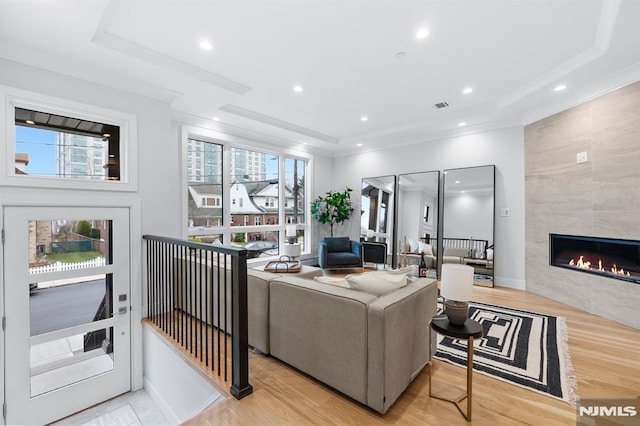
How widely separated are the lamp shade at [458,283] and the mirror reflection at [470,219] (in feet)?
11.7

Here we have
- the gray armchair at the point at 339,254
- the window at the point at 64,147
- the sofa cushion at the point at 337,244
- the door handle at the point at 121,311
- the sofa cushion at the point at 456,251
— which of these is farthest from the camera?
the sofa cushion at the point at 337,244

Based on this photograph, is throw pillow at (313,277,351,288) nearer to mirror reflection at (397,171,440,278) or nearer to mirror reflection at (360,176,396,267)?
mirror reflection at (397,171,440,278)

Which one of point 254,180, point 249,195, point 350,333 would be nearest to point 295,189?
point 254,180

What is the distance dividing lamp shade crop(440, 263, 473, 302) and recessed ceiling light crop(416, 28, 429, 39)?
82.8 inches

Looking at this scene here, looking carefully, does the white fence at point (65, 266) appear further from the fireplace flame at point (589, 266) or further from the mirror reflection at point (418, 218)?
the fireplace flame at point (589, 266)

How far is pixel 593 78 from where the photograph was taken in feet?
10.8

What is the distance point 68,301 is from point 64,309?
0.08m

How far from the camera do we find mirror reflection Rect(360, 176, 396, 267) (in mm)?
6086

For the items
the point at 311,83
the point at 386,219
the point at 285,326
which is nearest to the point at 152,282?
the point at 285,326

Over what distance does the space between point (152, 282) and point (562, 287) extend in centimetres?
541

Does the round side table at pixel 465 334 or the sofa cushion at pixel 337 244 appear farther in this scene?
the sofa cushion at pixel 337 244


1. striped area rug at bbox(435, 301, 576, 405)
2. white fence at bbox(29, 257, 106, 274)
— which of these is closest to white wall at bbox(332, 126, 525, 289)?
striped area rug at bbox(435, 301, 576, 405)

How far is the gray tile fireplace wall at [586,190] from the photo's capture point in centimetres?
321

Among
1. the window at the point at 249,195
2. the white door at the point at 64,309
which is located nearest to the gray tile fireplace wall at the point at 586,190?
the window at the point at 249,195
